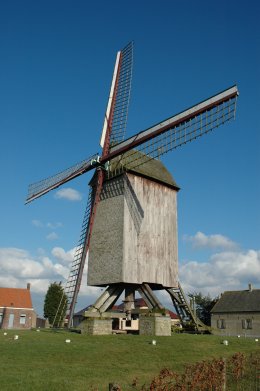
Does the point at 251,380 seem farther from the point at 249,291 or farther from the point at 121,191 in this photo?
the point at 249,291

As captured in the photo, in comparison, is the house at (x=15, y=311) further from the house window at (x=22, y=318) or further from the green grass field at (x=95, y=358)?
the green grass field at (x=95, y=358)

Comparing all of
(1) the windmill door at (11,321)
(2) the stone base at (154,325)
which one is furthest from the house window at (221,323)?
(1) the windmill door at (11,321)

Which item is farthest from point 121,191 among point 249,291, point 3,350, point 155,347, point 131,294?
point 249,291

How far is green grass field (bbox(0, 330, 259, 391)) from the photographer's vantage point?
1103 centimetres

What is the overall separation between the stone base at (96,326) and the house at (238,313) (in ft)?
84.5

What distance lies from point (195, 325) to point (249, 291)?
24801 mm

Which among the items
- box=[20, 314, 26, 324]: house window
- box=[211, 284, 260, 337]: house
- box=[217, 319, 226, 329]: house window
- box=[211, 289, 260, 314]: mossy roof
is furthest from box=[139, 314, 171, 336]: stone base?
box=[20, 314, 26, 324]: house window

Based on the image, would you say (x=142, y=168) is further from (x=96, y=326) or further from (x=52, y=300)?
(x=52, y=300)

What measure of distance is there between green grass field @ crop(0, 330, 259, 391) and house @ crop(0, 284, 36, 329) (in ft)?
138

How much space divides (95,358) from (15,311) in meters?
48.2

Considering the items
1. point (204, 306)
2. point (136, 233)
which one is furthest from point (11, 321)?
point (136, 233)

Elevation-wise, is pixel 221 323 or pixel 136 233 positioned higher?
pixel 136 233

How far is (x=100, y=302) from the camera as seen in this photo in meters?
23.6

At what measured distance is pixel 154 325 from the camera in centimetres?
2166
